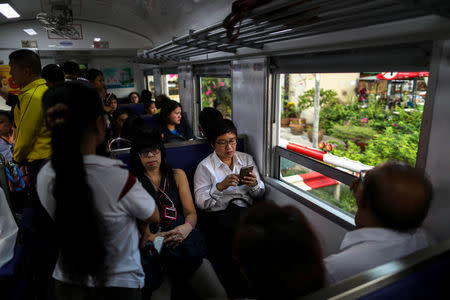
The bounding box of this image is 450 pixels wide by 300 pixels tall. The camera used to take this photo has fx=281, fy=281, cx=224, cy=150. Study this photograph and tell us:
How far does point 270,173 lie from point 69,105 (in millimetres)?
2646

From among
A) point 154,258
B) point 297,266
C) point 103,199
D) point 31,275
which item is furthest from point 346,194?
point 31,275

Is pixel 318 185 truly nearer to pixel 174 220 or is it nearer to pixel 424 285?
pixel 174 220

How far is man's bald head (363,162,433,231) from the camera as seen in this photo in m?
1.14

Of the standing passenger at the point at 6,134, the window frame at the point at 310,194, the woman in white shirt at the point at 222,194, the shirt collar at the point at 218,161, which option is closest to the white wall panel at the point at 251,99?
the window frame at the point at 310,194

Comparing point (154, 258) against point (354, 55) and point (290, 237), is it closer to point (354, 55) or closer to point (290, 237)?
point (290, 237)

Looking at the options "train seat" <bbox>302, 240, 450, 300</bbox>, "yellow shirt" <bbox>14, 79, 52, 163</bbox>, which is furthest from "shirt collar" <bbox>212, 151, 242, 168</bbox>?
"train seat" <bbox>302, 240, 450, 300</bbox>

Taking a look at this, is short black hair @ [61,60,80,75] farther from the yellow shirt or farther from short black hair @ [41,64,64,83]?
the yellow shirt

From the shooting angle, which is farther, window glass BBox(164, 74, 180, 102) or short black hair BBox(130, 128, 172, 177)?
window glass BBox(164, 74, 180, 102)

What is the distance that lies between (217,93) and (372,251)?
3.91m

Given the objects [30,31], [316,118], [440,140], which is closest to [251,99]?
[316,118]

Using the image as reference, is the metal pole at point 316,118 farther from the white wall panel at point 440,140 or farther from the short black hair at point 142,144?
the short black hair at point 142,144

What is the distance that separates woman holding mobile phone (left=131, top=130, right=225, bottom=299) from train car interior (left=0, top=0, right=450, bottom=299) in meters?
0.39

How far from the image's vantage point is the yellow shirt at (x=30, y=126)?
6.79 ft

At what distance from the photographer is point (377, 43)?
1.85m
